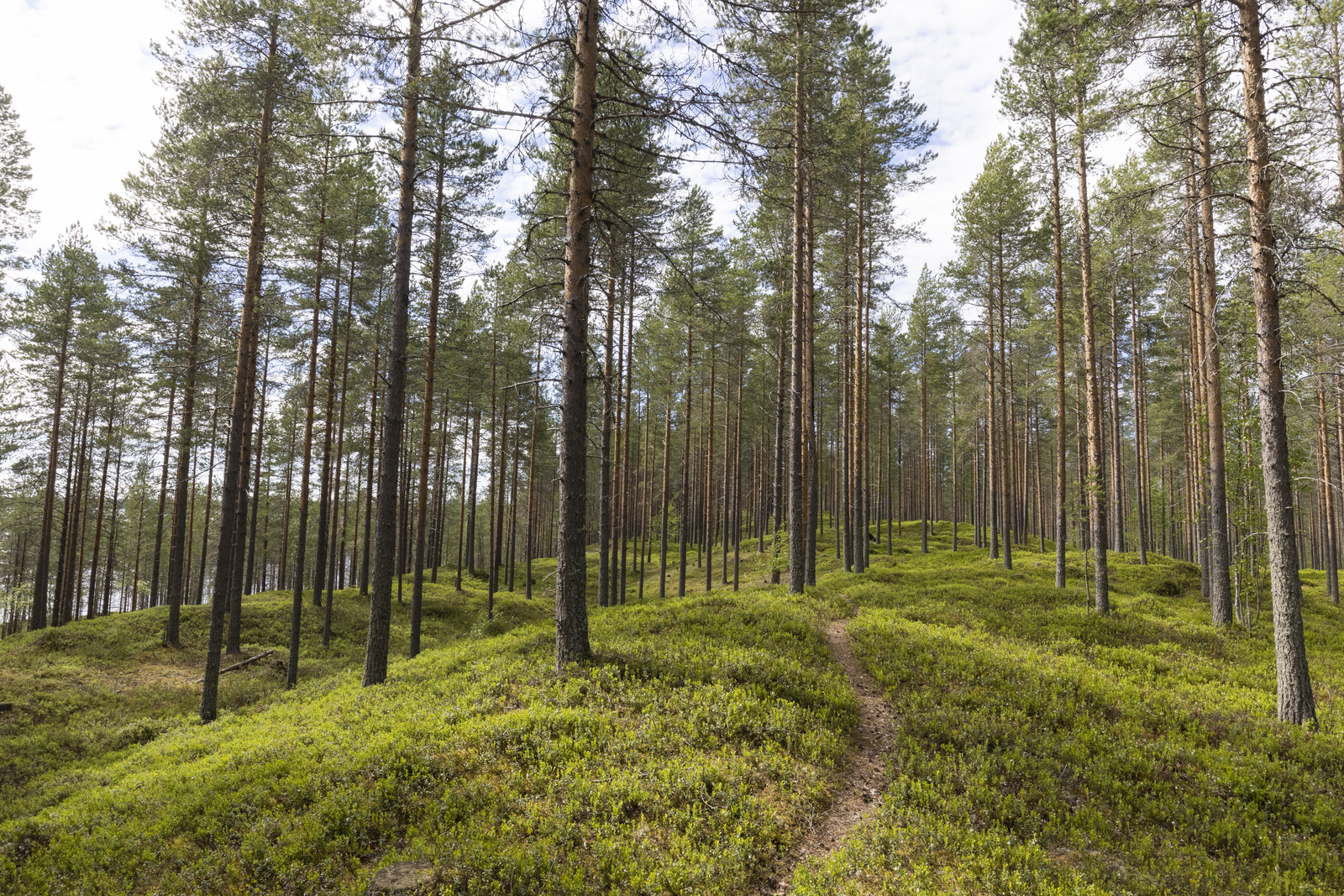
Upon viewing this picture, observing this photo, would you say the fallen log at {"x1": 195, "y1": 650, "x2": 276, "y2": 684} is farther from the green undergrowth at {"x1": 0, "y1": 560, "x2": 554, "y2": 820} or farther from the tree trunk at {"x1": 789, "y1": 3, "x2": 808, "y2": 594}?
the tree trunk at {"x1": 789, "y1": 3, "x2": 808, "y2": 594}

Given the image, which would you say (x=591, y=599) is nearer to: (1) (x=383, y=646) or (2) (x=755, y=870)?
(1) (x=383, y=646)

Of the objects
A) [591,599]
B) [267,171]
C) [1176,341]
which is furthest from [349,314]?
[1176,341]

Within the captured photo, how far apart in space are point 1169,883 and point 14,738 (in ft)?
64.4

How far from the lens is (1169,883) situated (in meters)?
5.06

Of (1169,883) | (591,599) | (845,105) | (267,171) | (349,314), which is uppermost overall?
(845,105)

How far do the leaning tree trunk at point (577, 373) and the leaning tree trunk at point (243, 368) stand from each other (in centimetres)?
855

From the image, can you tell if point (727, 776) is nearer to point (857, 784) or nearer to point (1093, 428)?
point (857, 784)

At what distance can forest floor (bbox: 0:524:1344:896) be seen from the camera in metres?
5.02

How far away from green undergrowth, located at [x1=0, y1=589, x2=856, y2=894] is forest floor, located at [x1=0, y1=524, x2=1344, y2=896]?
31mm

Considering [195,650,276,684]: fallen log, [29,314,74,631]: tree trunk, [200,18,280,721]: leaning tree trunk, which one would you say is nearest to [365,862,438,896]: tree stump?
[200,18,280,721]: leaning tree trunk

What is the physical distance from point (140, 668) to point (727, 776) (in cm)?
2173

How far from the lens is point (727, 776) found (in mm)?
5961

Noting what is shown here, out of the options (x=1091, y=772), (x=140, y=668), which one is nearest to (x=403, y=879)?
(x=1091, y=772)

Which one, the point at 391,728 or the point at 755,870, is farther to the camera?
the point at 391,728
